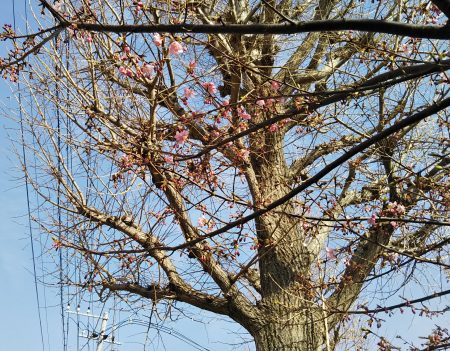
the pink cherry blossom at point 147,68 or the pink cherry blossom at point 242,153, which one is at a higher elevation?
the pink cherry blossom at point 147,68

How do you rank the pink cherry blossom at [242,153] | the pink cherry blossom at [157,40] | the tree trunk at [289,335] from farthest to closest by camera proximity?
1. the tree trunk at [289,335]
2. the pink cherry blossom at [242,153]
3. the pink cherry blossom at [157,40]

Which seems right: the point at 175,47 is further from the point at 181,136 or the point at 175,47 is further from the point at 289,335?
the point at 289,335

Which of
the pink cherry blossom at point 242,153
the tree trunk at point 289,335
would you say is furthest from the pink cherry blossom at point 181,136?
the tree trunk at point 289,335

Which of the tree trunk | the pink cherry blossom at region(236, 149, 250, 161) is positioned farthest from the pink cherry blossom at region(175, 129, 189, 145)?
the tree trunk

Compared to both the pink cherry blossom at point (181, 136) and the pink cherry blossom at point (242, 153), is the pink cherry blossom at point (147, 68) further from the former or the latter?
the pink cherry blossom at point (242, 153)

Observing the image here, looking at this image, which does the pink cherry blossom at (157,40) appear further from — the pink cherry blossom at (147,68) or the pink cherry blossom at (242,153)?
the pink cherry blossom at (242,153)

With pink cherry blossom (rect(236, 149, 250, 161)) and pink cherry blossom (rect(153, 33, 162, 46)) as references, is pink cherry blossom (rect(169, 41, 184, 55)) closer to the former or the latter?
pink cherry blossom (rect(153, 33, 162, 46))

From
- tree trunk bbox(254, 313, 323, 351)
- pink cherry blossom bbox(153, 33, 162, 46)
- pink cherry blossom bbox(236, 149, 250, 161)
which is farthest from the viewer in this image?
tree trunk bbox(254, 313, 323, 351)

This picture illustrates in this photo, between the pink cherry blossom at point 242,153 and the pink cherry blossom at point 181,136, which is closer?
the pink cherry blossom at point 181,136

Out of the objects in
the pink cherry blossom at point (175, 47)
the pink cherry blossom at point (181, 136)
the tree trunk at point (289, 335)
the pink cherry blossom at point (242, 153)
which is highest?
the pink cherry blossom at point (175, 47)

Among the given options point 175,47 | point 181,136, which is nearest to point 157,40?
point 175,47

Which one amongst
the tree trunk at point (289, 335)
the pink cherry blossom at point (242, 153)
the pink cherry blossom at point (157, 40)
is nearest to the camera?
the pink cherry blossom at point (157, 40)

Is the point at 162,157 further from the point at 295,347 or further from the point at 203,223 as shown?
the point at 295,347

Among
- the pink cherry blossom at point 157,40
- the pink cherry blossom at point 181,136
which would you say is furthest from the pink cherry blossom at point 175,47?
the pink cherry blossom at point 181,136
